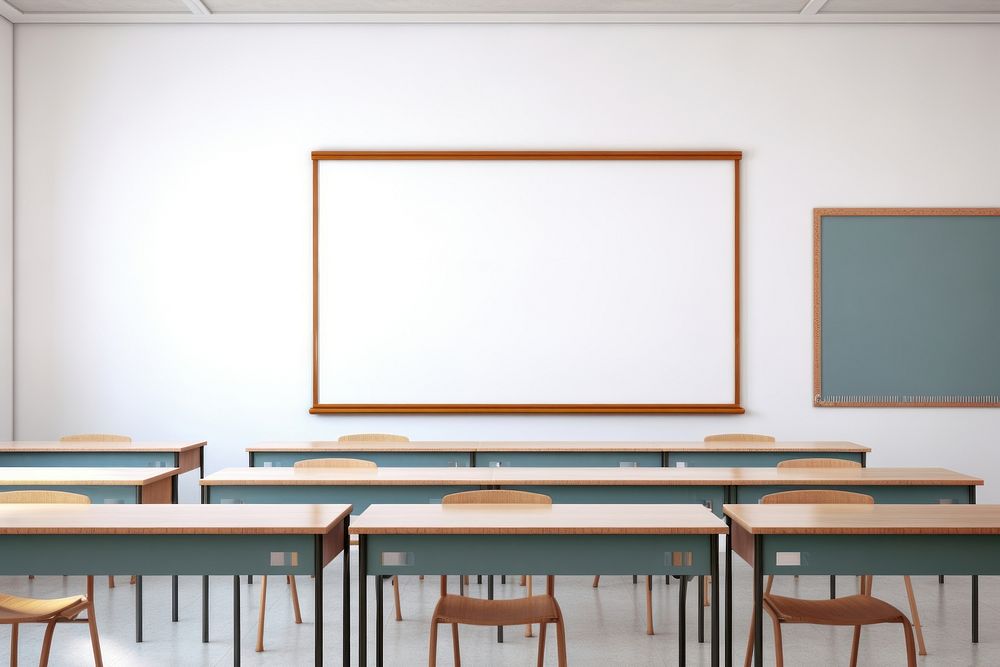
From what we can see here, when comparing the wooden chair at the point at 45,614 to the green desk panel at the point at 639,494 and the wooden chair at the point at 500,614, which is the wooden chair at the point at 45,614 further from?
the green desk panel at the point at 639,494

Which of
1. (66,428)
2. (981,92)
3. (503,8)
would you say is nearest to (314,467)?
(66,428)

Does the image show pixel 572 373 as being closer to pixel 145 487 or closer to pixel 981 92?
pixel 145 487

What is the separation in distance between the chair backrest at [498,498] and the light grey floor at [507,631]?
0.74 metres

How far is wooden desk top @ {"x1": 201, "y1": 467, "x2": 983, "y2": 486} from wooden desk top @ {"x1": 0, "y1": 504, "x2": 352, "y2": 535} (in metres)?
0.69

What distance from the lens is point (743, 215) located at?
582cm

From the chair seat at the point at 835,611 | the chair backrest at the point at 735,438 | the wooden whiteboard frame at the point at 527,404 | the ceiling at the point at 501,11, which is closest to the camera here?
the chair seat at the point at 835,611

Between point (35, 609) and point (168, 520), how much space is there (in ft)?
1.92

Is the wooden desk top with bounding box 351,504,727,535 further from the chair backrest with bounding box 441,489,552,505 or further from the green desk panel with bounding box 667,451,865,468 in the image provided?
the green desk panel with bounding box 667,451,865,468

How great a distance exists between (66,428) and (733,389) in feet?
15.8

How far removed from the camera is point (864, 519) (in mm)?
2791

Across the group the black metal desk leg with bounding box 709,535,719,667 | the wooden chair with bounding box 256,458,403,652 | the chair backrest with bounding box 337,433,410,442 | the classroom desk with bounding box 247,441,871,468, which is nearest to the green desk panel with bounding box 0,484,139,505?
the wooden chair with bounding box 256,458,403,652

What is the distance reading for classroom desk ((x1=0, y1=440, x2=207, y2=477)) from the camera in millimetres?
4574

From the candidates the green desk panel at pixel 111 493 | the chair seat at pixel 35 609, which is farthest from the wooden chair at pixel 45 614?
the green desk panel at pixel 111 493

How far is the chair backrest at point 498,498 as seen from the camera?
3.13m
